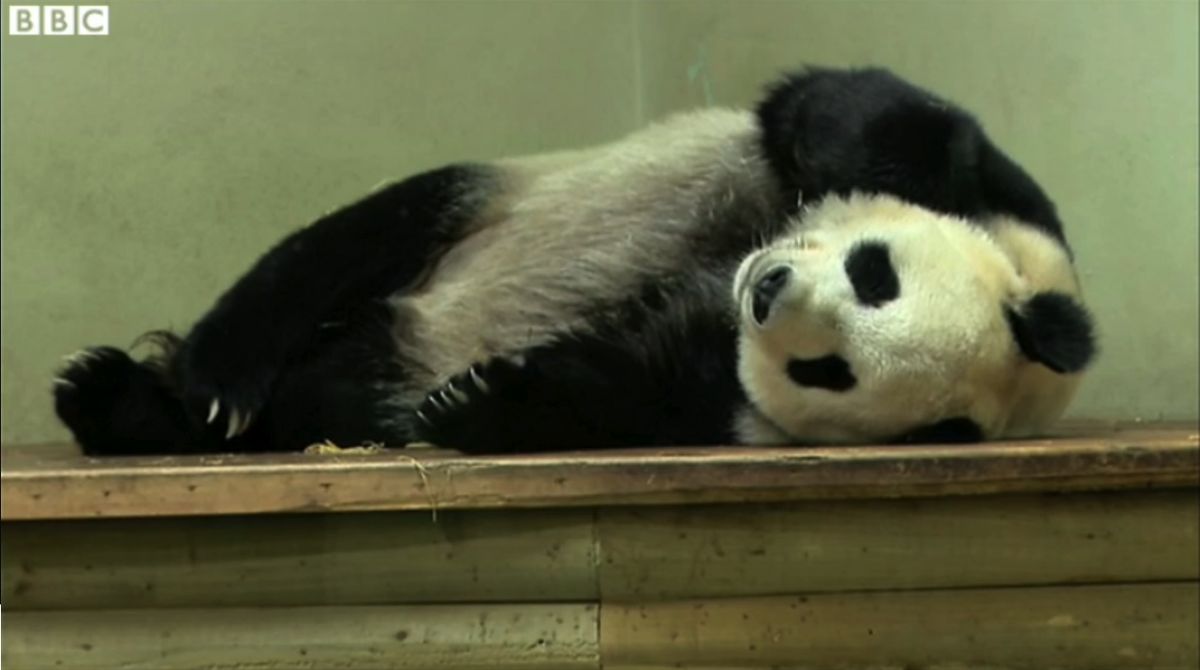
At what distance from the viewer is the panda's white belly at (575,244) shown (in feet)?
7.30

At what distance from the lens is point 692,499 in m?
1.50

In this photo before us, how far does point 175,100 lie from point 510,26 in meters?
0.57

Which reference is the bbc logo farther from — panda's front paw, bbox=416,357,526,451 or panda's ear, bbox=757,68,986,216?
panda's ear, bbox=757,68,986,216

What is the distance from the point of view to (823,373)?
1840 mm

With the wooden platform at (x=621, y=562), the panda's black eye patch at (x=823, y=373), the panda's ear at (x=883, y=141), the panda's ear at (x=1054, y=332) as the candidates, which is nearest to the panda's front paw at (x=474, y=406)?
the wooden platform at (x=621, y=562)

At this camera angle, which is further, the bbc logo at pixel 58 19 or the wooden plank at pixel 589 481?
the bbc logo at pixel 58 19

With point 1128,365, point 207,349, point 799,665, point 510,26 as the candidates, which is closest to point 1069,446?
point 799,665

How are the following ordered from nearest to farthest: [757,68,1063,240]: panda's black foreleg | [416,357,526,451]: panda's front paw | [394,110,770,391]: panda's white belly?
[416,357,526,451]: panda's front paw < [757,68,1063,240]: panda's black foreleg < [394,110,770,391]: panda's white belly

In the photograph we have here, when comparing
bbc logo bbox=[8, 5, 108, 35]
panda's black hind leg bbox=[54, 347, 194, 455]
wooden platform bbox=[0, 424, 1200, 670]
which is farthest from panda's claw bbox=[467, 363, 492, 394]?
bbc logo bbox=[8, 5, 108, 35]

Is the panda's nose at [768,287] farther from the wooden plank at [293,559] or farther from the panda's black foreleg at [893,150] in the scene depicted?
the wooden plank at [293,559]

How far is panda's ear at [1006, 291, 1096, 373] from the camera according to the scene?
1821 millimetres

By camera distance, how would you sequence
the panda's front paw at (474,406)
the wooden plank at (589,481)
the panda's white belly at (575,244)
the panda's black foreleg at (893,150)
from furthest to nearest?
1. the panda's white belly at (575,244)
2. the panda's black foreleg at (893,150)
3. the panda's front paw at (474,406)
4. the wooden plank at (589,481)

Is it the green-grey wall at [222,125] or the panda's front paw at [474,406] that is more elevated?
the green-grey wall at [222,125]

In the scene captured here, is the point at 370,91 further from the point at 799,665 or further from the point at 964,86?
the point at 799,665
